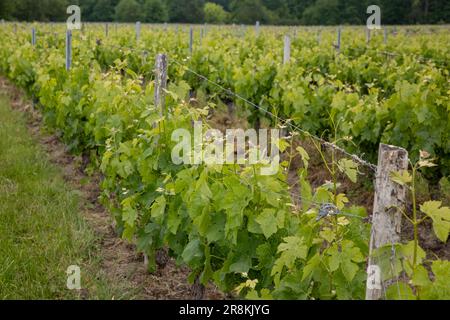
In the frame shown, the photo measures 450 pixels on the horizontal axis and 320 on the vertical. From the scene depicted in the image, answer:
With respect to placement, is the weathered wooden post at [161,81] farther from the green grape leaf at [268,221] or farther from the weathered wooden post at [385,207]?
the weathered wooden post at [385,207]

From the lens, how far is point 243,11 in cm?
6988

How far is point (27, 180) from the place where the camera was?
6.27 metres

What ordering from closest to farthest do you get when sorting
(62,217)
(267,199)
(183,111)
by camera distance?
(267,199)
(183,111)
(62,217)

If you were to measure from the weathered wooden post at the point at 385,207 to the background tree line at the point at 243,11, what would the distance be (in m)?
54.2

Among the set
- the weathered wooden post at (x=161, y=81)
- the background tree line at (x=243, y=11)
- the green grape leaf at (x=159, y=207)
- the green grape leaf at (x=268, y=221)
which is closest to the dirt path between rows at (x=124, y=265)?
the green grape leaf at (x=159, y=207)

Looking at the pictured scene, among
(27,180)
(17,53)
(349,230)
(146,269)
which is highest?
(17,53)

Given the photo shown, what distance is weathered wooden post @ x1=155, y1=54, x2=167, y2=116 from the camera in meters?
4.32

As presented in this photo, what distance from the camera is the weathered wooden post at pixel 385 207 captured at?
203 cm
